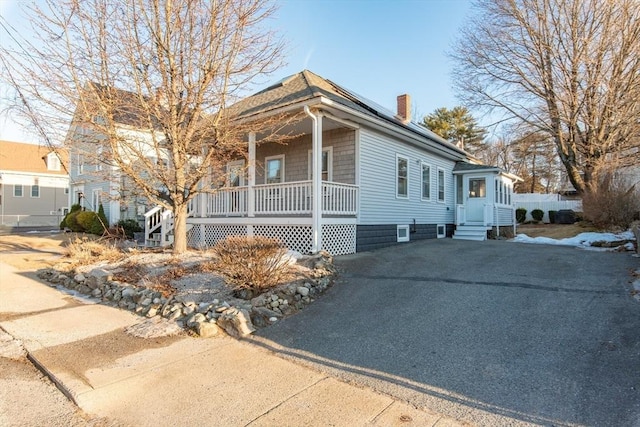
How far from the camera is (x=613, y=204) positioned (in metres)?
14.9

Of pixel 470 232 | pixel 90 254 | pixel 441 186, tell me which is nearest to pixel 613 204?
pixel 470 232

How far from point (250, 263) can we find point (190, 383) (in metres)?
2.68

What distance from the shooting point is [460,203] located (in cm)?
1747

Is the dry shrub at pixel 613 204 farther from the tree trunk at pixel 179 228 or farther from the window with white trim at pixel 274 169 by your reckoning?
the tree trunk at pixel 179 228

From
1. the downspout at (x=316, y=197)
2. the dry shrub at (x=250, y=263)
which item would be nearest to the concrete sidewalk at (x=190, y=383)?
the dry shrub at (x=250, y=263)

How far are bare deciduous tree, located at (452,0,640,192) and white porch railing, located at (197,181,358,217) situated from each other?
1321 cm

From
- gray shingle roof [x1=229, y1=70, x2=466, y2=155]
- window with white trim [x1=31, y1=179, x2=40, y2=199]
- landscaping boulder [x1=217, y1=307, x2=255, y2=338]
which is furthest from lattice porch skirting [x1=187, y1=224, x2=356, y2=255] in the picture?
window with white trim [x1=31, y1=179, x2=40, y2=199]

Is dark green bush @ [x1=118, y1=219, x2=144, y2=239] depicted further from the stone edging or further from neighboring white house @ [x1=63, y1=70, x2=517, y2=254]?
the stone edging

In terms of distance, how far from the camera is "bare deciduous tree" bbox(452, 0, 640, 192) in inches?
640

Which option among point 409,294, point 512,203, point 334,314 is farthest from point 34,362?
point 512,203

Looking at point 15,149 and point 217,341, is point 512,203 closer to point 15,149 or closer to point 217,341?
point 217,341

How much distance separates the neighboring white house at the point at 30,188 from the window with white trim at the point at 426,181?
95.5 feet

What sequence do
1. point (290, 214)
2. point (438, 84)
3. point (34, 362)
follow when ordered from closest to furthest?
point (34, 362)
point (290, 214)
point (438, 84)

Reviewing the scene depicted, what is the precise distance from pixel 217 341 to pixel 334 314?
1762 millimetres
